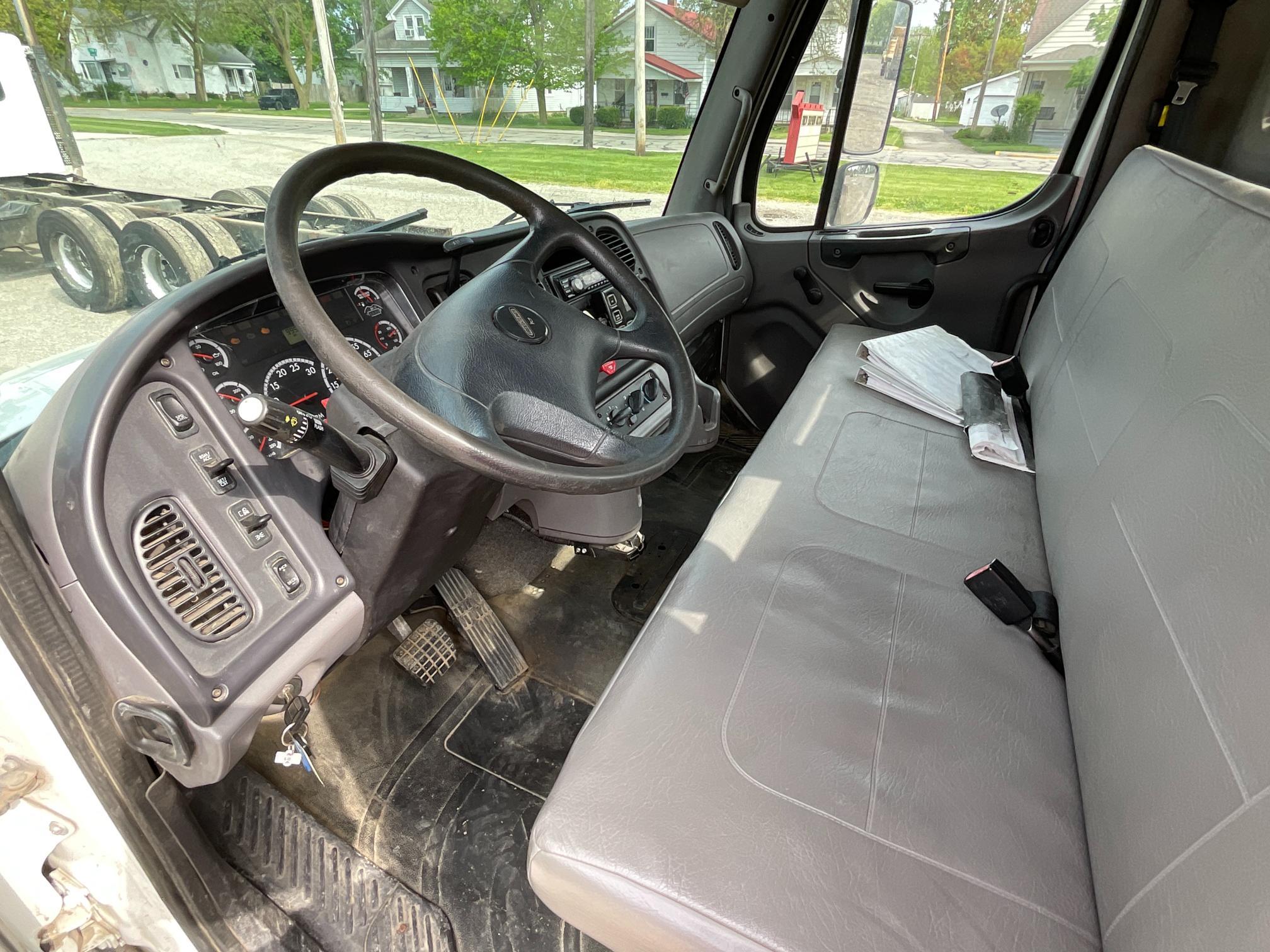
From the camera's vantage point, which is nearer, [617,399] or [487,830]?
[487,830]

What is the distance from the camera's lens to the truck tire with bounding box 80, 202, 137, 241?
972 mm

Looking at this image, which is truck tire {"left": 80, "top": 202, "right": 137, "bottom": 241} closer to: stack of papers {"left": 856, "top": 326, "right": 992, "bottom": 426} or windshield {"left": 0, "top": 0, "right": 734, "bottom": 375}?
windshield {"left": 0, "top": 0, "right": 734, "bottom": 375}

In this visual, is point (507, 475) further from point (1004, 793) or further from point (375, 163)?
point (1004, 793)

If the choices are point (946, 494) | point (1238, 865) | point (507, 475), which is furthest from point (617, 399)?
point (1238, 865)

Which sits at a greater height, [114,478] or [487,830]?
[114,478]

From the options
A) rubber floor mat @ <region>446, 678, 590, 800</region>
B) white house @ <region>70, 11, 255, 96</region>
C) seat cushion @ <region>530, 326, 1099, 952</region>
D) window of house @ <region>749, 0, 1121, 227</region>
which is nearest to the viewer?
seat cushion @ <region>530, 326, 1099, 952</region>

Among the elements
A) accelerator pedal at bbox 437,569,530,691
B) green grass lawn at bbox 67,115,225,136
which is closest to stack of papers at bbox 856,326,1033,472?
accelerator pedal at bbox 437,569,530,691

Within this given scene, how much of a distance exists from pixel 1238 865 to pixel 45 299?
1.46 metres

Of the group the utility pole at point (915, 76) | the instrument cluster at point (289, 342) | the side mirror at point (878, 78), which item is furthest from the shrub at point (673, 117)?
the instrument cluster at point (289, 342)

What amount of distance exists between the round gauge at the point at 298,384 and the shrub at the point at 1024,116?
2164mm

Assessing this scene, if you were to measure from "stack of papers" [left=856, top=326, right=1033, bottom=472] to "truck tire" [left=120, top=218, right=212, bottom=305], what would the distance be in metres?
1.55

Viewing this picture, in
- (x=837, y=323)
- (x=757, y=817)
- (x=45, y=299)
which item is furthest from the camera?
(x=837, y=323)

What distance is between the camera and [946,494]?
147 centimetres

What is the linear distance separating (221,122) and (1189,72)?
231 centimetres
